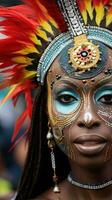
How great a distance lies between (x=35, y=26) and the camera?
14.8 feet

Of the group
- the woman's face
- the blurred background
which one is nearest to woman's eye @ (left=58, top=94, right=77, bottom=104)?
the woman's face

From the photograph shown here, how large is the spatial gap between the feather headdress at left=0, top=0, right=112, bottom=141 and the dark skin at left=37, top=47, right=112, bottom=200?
15 cm

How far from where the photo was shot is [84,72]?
14.4 ft

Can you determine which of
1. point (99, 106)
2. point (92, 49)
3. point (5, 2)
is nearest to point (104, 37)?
point (92, 49)

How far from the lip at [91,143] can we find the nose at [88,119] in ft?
0.20

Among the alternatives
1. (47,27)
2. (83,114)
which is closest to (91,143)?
(83,114)

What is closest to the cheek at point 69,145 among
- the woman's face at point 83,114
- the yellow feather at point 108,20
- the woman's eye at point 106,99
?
the woman's face at point 83,114

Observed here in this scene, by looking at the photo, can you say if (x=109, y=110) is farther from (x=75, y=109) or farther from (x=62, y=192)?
(x=62, y=192)

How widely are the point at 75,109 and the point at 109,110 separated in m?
0.18

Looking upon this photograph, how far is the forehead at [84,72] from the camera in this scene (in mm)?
4367

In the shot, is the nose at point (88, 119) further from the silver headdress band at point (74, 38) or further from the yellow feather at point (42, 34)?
the yellow feather at point (42, 34)

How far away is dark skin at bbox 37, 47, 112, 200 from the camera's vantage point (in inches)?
170

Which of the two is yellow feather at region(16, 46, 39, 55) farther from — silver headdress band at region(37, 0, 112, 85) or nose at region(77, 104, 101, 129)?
nose at region(77, 104, 101, 129)

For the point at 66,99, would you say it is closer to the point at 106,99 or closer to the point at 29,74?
the point at 106,99
